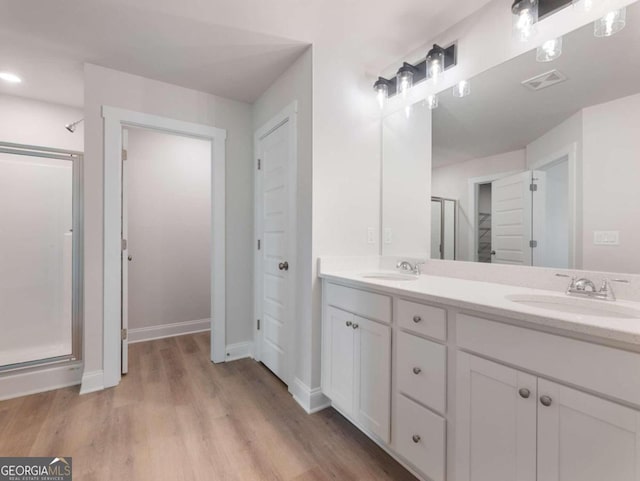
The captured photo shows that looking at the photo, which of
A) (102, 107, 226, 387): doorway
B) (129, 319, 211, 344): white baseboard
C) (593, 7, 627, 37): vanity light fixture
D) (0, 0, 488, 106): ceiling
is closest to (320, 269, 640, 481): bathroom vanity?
(593, 7, 627, 37): vanity light fixture

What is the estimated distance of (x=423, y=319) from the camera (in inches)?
49.7

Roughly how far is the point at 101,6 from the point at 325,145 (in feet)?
4.62

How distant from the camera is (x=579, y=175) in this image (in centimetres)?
129

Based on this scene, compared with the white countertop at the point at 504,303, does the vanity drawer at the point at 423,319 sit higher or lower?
lower

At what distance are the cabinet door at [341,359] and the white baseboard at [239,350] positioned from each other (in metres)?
1.21

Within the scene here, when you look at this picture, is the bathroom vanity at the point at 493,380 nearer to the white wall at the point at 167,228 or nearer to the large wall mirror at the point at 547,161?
the large wall mirror at the point at 547,161

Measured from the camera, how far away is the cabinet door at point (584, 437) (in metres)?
0.76

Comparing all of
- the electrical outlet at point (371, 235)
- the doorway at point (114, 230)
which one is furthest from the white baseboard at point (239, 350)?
the electrical outlet at point (371, 235)

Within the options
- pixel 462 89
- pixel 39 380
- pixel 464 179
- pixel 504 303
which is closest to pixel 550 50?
pixel 462 89

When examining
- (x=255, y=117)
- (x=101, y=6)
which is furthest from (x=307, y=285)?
(x=101, y=6)

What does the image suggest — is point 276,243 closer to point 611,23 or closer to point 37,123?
point 611,23

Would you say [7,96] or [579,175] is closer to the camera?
[579,175]

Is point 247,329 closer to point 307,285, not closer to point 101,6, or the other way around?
point 307,285

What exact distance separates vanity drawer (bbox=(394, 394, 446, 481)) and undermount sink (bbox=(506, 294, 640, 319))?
60 cm
